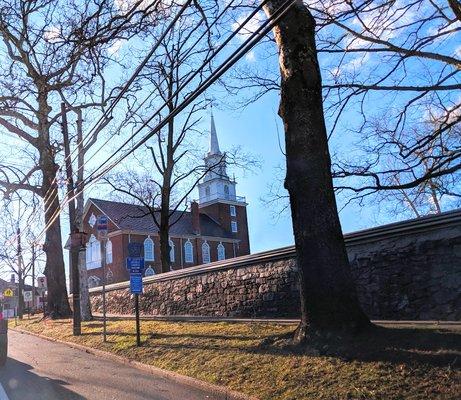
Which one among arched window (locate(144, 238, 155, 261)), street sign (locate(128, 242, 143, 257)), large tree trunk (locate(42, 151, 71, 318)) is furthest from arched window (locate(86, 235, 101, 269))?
street sign (locate(128, 242, 143, 257))

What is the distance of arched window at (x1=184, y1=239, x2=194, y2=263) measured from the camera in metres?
64.2

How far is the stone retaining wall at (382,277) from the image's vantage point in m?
10.3

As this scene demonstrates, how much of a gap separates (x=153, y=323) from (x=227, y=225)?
59130mm

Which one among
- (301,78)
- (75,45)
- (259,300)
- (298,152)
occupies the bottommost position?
(259,300)

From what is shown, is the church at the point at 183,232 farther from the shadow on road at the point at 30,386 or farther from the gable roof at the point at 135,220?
the shadow on road at the point at 30,386

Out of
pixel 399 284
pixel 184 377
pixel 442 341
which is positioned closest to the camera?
pixel 442 341

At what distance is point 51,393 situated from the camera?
8102 millimetres

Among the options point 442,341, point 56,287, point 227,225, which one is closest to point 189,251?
point 227,225

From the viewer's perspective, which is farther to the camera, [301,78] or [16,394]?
[301,78]

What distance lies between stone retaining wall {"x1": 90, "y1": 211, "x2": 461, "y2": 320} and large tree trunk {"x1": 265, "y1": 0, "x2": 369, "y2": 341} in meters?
3.00

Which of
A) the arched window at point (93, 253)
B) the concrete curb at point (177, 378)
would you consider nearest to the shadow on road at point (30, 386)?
the concrete curb at point (177, 378)

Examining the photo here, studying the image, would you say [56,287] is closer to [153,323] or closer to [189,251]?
[153,323]

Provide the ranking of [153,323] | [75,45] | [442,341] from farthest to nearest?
[153,323]
[75,45]
[442,341]

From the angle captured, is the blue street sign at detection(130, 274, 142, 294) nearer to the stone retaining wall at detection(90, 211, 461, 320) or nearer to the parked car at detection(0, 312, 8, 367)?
the parked car at detection(0, 312, 8, 367)
